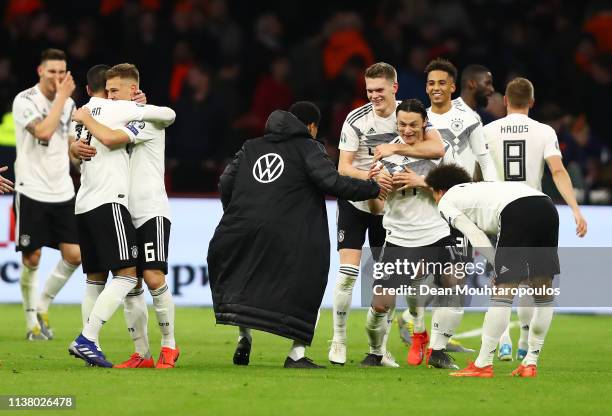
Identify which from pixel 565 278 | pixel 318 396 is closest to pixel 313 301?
pixel 318 396

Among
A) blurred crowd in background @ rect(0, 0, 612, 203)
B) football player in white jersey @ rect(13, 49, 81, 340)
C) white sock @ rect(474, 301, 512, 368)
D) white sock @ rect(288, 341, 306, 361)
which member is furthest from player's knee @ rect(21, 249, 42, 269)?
white sock @ rect(474, 301, 512, 368)

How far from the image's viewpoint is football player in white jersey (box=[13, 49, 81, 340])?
45.1ft

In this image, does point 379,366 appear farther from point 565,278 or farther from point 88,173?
point 565,278

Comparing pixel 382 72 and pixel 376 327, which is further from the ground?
pixel 382 72

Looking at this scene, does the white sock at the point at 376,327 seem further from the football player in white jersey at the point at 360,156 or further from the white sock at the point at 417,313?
the white sock at the point at 417,313

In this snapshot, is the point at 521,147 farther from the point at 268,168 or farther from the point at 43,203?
the point at 43,203

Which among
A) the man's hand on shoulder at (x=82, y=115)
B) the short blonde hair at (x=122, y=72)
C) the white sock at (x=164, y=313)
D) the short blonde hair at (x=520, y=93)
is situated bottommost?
the white sock at (x=164, y=313)

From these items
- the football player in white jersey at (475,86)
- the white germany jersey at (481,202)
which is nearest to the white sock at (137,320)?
the white germany jersey at (481,202)

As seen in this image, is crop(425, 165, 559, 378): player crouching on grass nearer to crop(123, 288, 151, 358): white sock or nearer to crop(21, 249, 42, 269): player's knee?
crop(123, 288, 151, 358): white sock

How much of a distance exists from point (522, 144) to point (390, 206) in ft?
4.28

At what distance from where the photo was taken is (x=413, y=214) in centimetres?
1148

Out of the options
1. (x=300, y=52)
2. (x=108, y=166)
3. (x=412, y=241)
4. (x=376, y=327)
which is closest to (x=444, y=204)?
(x=412, y=241)

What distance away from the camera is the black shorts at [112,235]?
34.9 feet

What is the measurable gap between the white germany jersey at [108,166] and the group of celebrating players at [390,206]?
1 cm
